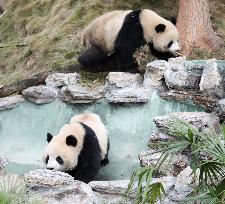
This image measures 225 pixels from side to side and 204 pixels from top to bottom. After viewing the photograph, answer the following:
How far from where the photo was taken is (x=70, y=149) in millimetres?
7961

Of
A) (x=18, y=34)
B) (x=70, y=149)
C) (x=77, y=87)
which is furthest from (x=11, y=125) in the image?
(x=18, y=34)

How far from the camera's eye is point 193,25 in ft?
36.1

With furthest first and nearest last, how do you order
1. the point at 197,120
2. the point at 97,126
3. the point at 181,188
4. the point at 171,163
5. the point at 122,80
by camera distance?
the point at 122,80, the point at 97,126, the point at 197,120, the point at 171,163, the point at 181,188

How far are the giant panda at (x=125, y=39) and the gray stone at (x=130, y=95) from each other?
2.03 ft

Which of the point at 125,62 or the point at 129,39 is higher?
the point at 129,39

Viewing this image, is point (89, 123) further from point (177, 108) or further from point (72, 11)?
point (72, 11)

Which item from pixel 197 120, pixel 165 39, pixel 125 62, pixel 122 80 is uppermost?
pixel 165 39

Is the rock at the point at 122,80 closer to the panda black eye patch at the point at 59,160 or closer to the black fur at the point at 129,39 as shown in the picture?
the black fur at the point at 129,39

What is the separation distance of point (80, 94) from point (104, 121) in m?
0.61

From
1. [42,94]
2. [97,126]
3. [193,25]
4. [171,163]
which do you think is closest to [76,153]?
[97,126]

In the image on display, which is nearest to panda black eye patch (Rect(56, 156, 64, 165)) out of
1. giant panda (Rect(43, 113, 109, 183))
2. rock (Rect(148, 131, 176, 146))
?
giant panda (Rect(43, 113, 109, 183))

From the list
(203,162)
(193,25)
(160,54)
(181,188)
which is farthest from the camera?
(193,25)

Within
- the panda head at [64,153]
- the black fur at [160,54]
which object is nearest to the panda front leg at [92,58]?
the black fur at [160,54]

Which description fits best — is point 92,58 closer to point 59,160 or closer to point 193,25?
point 193,25
